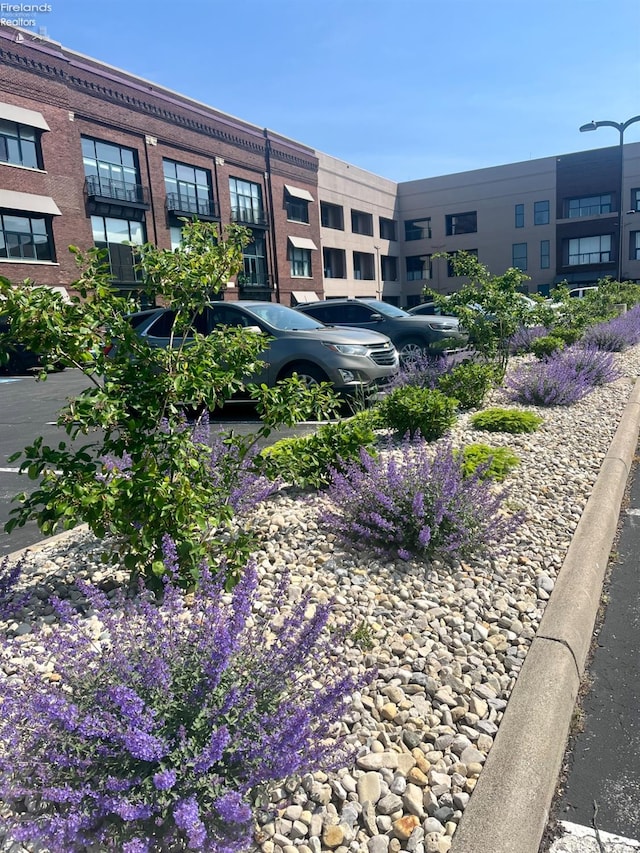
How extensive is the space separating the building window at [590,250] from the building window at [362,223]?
54.2 feet

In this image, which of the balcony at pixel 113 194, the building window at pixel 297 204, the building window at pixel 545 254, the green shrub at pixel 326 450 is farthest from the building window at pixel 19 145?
the building window at pixel 545 254

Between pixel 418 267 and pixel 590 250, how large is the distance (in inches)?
579

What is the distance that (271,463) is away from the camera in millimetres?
4035

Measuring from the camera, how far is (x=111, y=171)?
101ft

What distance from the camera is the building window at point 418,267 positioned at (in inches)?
2264

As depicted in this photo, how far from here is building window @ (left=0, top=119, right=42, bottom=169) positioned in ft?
82.9

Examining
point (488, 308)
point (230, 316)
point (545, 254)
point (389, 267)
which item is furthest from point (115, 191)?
point (545, 254)

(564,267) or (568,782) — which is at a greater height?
(564,267)

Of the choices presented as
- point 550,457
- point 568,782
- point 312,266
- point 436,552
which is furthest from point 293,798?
point 312,266

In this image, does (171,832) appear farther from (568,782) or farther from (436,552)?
(436,552)

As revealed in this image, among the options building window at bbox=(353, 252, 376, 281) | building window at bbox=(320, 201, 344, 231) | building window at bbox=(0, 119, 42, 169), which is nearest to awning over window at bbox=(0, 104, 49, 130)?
building window at bbox=(0, 119, 42, 169)

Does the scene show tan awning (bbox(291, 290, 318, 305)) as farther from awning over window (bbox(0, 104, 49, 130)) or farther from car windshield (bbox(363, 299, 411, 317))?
car windshield (bbox(363, 299, 411, 317))

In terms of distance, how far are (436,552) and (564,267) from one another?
5302 cm

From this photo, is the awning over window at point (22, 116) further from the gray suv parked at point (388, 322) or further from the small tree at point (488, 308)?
the small tree at point (488, 308)
